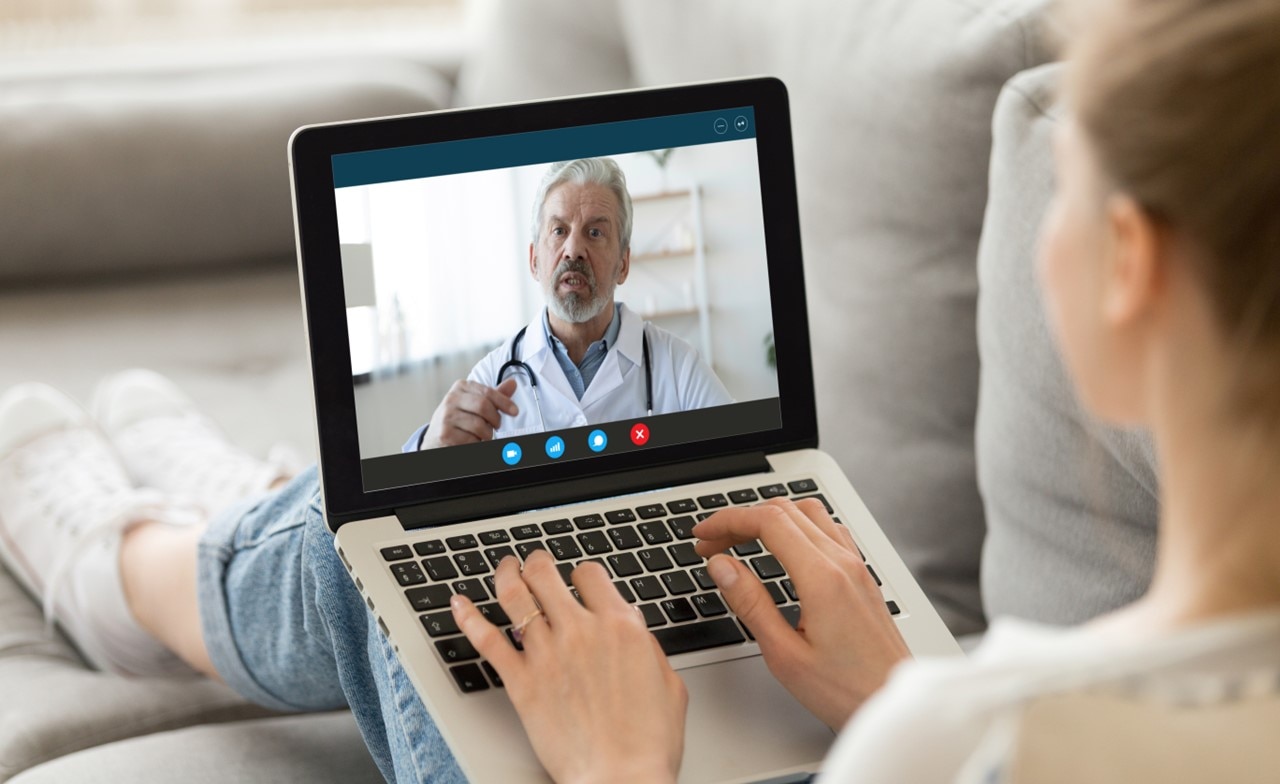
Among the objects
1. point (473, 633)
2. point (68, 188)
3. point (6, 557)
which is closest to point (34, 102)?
point (68, 188)

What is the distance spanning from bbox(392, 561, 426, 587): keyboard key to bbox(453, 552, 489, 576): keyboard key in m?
0.02

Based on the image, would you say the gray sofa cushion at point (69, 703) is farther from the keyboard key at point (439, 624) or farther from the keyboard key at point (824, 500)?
the keyboard key at point (824, 500)

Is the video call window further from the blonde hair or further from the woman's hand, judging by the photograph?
the blonde hair

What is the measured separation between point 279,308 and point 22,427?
1.45 feet

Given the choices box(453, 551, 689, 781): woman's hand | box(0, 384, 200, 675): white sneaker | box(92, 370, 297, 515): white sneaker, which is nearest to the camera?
box(453, 551, 689, 781): woman's hand

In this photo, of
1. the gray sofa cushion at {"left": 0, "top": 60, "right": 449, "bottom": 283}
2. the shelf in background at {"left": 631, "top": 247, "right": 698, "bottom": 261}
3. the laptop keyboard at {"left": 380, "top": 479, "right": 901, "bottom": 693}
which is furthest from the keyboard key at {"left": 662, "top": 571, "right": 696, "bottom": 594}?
the gray sofa cushion at {"left": 0, "top": 60, "right": 449, "bottom": 283}

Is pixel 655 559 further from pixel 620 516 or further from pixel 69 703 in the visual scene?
pixel 69 703

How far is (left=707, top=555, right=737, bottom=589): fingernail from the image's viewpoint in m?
0.75

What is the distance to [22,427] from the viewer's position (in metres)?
1.41

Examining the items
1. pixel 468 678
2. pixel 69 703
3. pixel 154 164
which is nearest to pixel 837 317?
pixel 468 678

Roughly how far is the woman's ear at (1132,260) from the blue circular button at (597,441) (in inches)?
18.5

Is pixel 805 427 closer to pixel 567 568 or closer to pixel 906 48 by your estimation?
pixel 567 568

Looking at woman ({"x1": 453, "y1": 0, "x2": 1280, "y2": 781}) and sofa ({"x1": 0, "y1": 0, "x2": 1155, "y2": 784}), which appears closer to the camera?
woman ({"x1": 453, "y1": 0, "x2": 1280, "y2": 781})

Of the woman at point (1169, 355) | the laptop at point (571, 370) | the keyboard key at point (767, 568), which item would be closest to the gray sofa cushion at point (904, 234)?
the laptop at point (571, 370)
